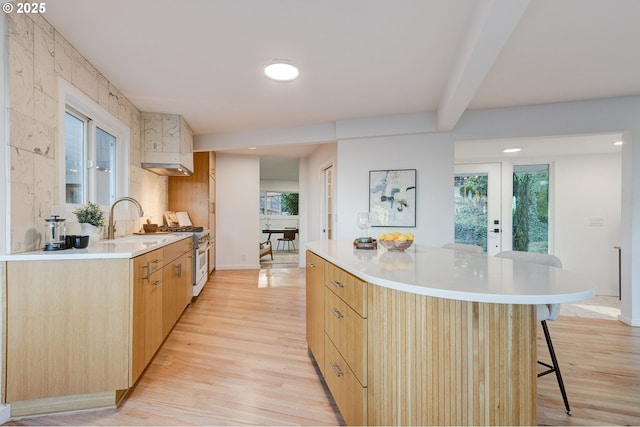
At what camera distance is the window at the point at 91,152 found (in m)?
2.31

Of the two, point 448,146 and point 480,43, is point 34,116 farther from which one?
point 448,146

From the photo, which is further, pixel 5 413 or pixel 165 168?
pixel 165 168

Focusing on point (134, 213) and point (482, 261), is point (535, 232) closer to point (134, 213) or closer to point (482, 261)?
point (482, 261)

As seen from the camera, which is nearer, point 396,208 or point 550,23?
point 550,23

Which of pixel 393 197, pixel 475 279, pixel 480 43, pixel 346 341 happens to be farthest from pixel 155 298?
pixel 393 197

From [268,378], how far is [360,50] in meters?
2.42

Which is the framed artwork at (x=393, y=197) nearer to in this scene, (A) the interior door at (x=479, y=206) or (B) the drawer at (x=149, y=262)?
(A) the interior door at (x=479, y=206)

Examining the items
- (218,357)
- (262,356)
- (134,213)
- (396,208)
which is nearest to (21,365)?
(218,357)

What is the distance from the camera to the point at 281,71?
2.50 metres

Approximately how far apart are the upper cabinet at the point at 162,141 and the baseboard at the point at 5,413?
8.19ft

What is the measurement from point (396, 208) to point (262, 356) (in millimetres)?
2337

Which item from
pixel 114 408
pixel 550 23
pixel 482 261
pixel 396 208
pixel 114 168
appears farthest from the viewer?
pixel 396 208

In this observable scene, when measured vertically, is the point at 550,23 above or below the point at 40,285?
above

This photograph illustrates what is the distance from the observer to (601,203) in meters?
4.64
